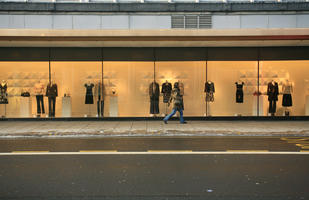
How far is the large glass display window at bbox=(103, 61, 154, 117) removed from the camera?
16.3 metres

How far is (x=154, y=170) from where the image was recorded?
20.7ft

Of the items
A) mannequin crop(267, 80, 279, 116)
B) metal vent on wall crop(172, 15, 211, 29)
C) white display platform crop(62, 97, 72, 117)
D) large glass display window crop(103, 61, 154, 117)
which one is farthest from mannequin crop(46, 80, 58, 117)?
mannequin crop(267, 80, 279, 116)

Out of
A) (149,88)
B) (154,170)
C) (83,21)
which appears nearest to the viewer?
(154,170)

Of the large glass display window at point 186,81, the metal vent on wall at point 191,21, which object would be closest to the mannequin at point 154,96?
the large glass display window at point 186,81

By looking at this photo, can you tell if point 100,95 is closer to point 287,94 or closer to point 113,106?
point 113,106

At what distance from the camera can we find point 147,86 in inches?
649

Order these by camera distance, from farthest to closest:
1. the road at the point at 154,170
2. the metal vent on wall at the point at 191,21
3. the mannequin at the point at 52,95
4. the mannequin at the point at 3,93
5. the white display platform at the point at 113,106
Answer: the white display platform at the point at 113,106, the mannequin at the point at 52,95, the mannequin at the point at 3,93, the metal vent on wall at the point at 191,21, the road at the point at 154,170

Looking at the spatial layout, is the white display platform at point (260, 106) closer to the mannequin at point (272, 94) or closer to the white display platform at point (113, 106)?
the mannequin at point (272, 94)

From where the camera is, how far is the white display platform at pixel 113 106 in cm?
1642

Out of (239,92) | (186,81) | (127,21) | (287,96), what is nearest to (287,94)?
(287,96)

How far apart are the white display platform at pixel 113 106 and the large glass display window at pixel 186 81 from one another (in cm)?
240

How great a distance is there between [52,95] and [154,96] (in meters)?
5.45

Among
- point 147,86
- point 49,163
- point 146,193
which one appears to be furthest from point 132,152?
point 147,86

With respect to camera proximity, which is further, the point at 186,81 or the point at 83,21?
the point at 186,81
